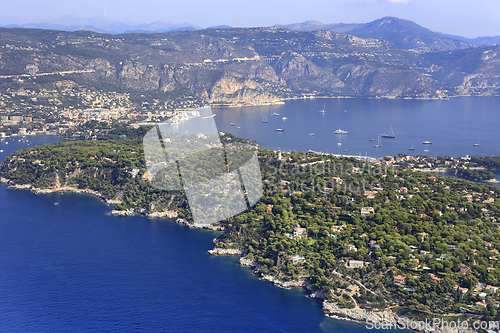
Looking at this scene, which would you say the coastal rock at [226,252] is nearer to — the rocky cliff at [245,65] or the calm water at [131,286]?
the calm water at [131,286]

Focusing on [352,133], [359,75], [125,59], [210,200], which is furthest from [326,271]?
[359,75]

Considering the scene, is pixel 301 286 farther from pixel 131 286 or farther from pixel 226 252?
pixel 131 286

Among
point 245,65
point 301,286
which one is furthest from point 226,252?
point 245,65

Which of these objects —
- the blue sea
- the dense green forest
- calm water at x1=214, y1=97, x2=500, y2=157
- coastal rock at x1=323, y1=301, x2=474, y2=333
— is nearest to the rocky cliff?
calm water at x1=214, y1=97, x2=500, y2=157

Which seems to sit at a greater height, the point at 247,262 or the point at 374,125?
the point at 247,262

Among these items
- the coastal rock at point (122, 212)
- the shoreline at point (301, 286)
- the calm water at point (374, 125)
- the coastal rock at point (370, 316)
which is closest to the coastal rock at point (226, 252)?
the shoreline at point (301, 286)
